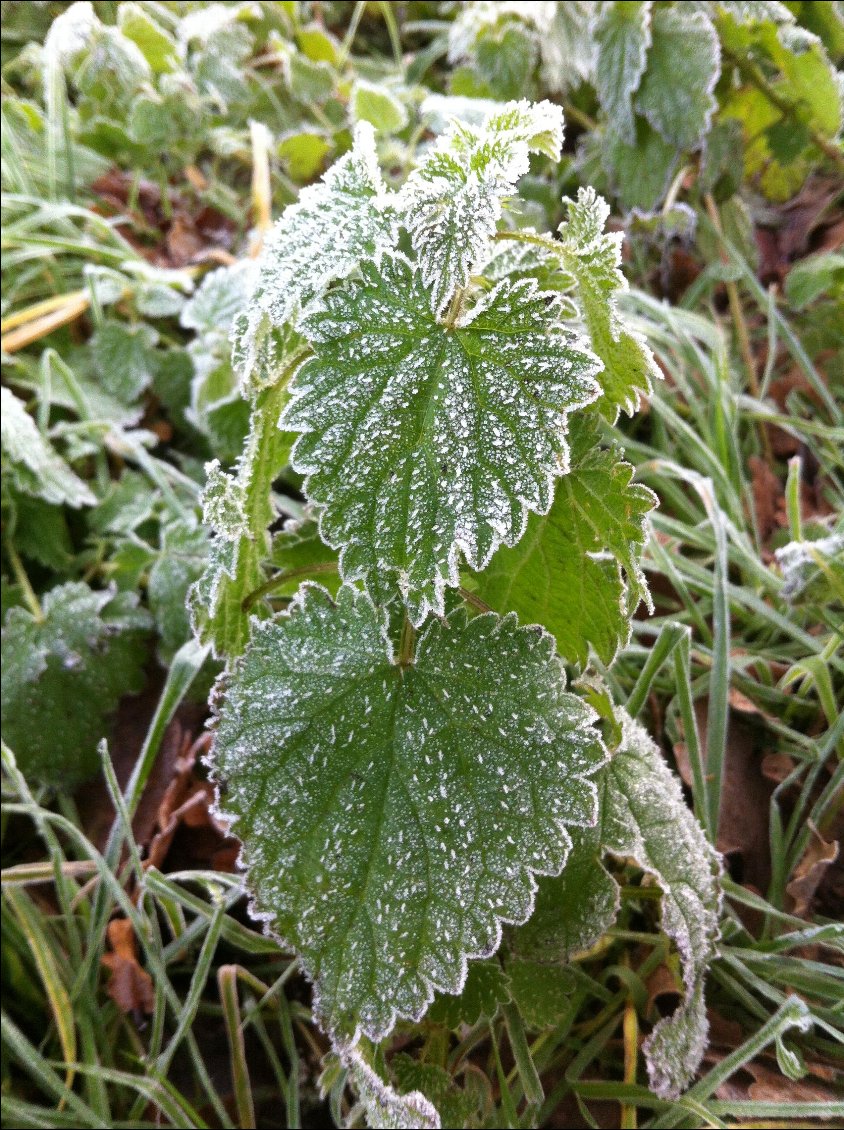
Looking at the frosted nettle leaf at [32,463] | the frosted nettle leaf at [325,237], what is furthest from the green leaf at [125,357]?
the frosted nettle leaf at [325,237]

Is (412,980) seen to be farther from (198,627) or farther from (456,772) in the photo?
(198,627)

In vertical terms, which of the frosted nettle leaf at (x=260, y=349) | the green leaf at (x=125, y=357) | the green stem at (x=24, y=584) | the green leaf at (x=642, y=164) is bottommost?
the green stem at (x=24, y=584)

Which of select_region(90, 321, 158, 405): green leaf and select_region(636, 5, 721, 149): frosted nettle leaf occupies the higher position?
select_region(636, 5, 721, 149): frosted nettle leaf

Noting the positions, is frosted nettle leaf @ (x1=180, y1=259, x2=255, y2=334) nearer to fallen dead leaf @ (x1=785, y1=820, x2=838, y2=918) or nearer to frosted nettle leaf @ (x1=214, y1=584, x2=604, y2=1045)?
frosted nettle leaf @ (x1=214, y1=584, x2=604, y2=1045)

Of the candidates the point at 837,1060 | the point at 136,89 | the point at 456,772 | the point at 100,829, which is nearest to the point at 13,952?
the point at 100,829

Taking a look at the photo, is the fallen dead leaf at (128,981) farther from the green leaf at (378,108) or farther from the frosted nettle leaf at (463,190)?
the green leaf at (378,108)

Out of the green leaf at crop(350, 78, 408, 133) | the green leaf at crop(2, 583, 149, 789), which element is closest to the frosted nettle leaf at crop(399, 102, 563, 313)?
the green leaf at crop(2, 583, 149, 789)

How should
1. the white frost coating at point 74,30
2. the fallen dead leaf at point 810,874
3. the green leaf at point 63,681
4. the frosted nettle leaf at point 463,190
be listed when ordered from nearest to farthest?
1. the frosted nettle leaf at point 463,190
2. the fallen dead leaf at point 810,874
3. the green leaf at point 63,681
4. the white frost coating at point 74,30
